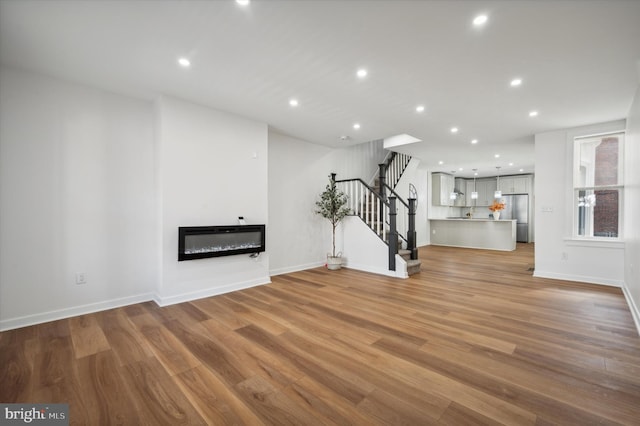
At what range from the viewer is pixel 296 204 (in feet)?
18.4

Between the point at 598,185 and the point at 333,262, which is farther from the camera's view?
the point at 333,262

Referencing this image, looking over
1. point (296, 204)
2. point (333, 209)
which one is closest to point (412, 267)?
point (333, 209)

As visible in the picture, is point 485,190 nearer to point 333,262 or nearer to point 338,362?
point 333,262

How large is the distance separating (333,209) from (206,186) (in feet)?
8.62

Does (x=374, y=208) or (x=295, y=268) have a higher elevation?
(x=374, y=208)

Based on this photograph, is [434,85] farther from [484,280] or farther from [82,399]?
[82,399]

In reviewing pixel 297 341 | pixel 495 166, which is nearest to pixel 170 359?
pixel 297 341

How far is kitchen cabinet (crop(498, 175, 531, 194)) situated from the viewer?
34.0 feet

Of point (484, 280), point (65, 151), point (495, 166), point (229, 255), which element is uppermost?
point (495, 166)

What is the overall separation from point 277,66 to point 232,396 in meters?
2.86

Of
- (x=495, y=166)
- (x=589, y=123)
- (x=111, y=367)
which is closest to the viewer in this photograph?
(x=111, y=367)

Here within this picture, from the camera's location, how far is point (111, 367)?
2.10 metres

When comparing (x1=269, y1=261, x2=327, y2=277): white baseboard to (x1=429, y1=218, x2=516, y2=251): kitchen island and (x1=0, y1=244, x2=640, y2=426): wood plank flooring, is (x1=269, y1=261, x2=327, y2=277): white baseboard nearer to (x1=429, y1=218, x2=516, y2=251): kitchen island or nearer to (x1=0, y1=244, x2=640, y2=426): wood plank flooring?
(x1=0, y1=244, x2=640, y2=426): wood plank flooring

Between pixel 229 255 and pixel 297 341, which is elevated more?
pixel 229 255
